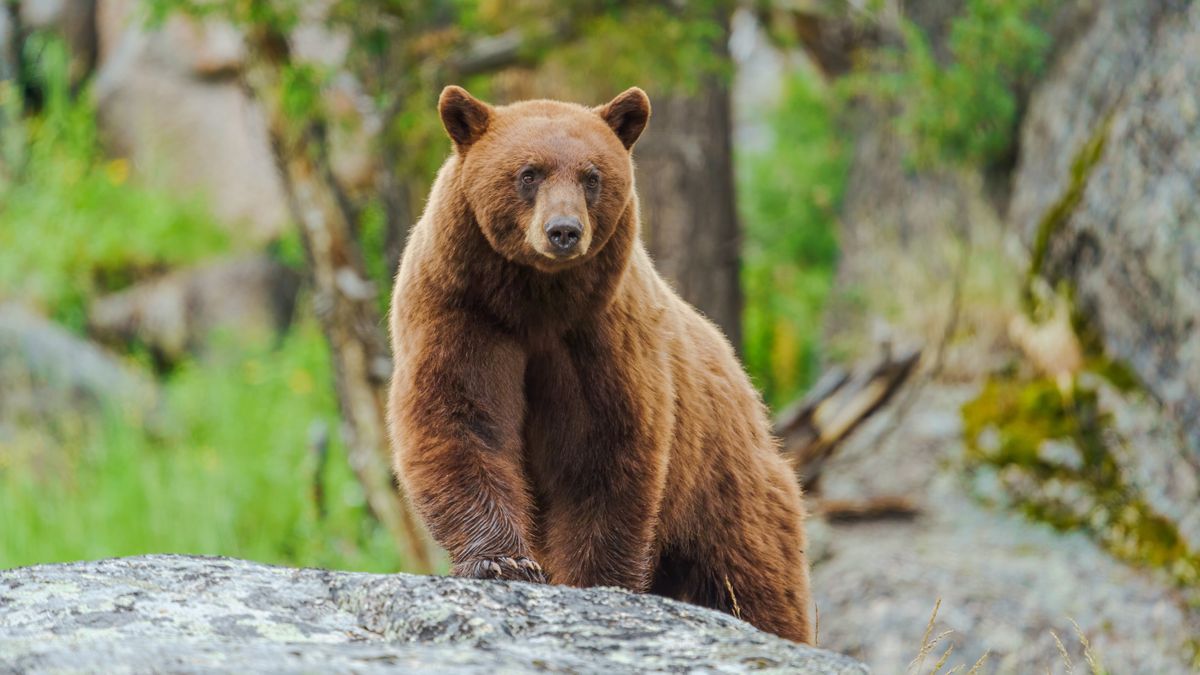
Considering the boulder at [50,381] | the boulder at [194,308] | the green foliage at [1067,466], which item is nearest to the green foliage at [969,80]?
the green foliage at [1067,466]

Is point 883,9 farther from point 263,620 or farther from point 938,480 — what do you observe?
point 263,620

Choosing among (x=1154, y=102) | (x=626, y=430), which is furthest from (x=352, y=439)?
(x=1154, y=102)

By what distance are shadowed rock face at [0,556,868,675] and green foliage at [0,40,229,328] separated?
964cm

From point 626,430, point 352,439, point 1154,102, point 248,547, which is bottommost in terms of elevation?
point 248,547

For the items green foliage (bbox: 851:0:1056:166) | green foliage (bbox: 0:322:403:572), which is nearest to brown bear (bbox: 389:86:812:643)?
green foliage (bbox: 851:0:1056:166)

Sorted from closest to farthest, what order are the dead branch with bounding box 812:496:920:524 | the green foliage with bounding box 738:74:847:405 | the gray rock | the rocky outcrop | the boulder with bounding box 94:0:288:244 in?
the gray rock
the rocky outcrop
the dead branch with bounding box 812:496:920:524
the green foliage with bounding box 738:74:847:405
the boulder with bounding box 94:0:288:244

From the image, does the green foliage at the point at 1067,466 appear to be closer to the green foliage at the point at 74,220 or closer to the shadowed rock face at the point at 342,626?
the shadowed rock face at the point at 342,626

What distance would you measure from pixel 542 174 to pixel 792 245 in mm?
7981

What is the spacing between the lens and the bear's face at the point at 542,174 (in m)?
3.52

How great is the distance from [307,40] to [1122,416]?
27.9 feet

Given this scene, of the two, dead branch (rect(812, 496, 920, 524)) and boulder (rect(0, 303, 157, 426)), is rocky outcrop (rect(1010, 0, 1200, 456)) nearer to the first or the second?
dead branch (rect(812, 496, 920, 524))

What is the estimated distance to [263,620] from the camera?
2.86 metres

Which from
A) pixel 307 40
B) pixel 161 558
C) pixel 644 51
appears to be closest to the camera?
pixel 161 558

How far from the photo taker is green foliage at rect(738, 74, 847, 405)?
11.1 metres
